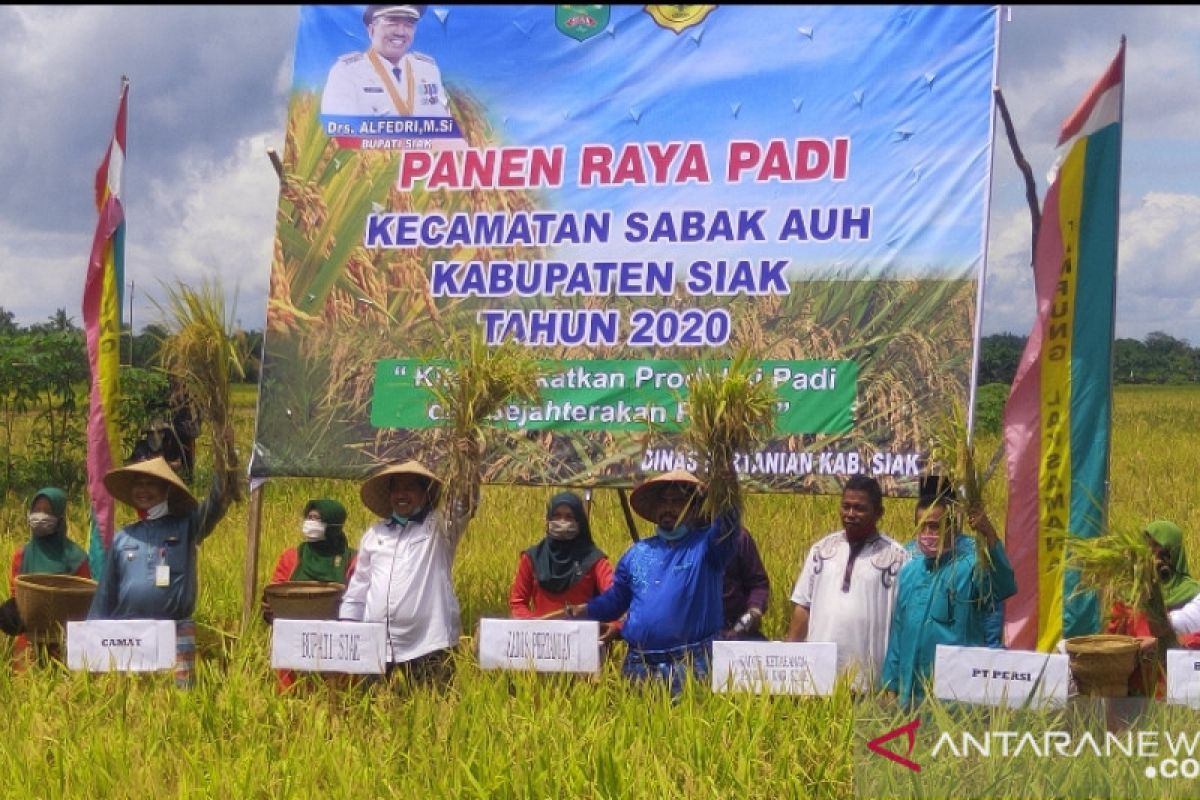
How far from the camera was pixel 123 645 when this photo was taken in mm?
5590

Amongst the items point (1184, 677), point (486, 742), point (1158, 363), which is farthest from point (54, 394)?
point (1158, 363)

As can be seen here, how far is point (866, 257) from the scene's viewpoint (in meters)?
6.57

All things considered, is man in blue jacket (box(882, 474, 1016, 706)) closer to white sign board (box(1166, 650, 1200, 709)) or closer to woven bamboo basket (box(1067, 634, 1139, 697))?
woven bamboo basket (box(1067, 634, 1139, 697))

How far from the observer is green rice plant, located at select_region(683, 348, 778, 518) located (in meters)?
5.27

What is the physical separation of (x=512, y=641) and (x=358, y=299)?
8.20 feet

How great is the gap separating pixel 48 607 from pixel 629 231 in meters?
3.10

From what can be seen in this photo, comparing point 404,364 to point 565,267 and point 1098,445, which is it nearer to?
point 565,267

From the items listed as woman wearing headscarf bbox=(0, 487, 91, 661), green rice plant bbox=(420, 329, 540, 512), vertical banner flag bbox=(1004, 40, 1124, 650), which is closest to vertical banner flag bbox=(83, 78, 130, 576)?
woman wearing headscarf bbox=(0, 487, 91, 661)

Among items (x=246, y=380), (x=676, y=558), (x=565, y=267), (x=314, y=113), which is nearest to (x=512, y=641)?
(x=676, y=558)

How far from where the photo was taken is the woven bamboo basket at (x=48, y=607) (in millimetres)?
6230

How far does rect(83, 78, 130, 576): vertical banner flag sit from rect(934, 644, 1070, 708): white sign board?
425 centimetres

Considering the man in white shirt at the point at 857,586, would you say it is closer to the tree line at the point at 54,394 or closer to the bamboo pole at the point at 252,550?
the bamboo pole at the point at 252,550

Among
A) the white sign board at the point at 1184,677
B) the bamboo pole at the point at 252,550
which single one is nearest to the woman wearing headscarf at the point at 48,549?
the bamboo pole at the point at 252,550

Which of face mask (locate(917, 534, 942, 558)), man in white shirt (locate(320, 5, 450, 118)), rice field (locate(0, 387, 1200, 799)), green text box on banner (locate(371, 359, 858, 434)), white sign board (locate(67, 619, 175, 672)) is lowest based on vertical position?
rice field (locate(0, 387, 1200, 799))
